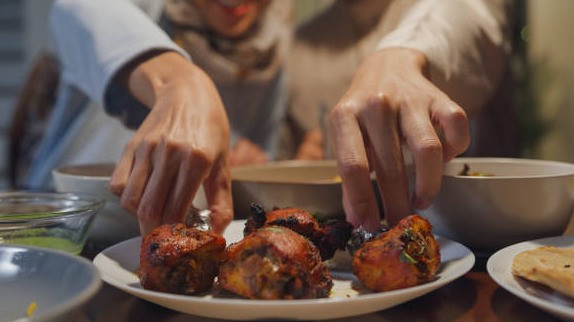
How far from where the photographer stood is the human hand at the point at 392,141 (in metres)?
0.70

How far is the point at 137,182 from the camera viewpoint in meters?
0.72

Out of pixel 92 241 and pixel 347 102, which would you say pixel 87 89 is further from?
pixel 347 102

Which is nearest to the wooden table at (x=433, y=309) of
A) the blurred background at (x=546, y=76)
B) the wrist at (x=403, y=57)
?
the wrist at (x=403, y=57)

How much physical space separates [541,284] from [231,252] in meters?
0.30

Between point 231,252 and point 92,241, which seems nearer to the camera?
point 231,252

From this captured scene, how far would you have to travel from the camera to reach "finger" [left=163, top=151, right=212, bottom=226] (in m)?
0.71

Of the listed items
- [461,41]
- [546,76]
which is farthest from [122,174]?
[546,76]

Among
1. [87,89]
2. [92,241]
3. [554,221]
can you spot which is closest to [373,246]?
[554,221]

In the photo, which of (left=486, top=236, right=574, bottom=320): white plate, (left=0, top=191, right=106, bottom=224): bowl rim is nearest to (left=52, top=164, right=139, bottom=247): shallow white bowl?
(left=0, top=191, right=106, bottom=224): bowl rim

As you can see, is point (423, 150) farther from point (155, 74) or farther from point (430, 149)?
point (155, 74)

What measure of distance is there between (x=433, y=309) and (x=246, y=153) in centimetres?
149

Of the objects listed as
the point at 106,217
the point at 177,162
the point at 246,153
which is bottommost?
the point at 246,153

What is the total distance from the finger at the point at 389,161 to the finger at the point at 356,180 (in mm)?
20

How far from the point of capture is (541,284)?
0.54 meters
